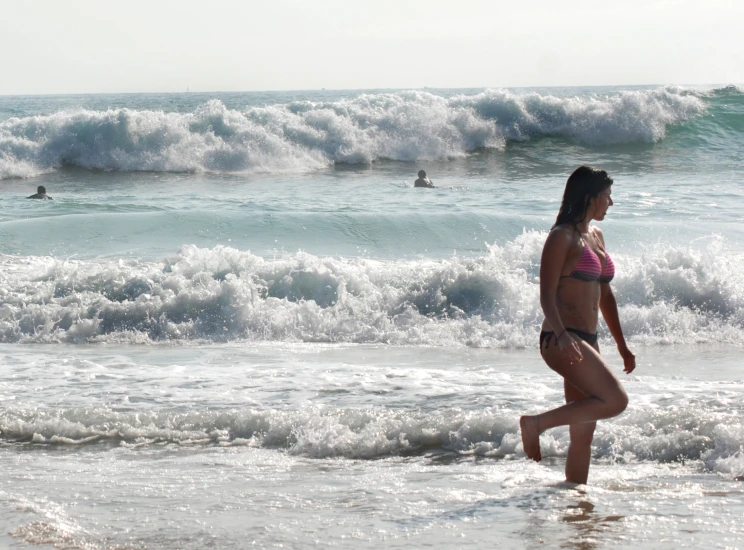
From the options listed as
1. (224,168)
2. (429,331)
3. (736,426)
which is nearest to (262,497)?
(736,426)

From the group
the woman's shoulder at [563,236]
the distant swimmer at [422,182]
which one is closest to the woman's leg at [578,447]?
the woman's shoulder at [563,236]

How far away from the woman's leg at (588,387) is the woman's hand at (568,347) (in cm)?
6

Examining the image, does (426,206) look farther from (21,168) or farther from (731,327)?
(21,168)

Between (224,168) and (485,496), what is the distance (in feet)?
70.1

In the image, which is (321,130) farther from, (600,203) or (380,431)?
(600,203)

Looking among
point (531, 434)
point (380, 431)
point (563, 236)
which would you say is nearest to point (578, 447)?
point (531, 434)

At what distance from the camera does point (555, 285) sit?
4207 mm

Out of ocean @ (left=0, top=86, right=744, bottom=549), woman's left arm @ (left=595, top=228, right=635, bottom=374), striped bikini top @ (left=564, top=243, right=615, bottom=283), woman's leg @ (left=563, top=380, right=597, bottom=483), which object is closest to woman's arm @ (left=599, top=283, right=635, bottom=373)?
woman's left arm @ (left=595, top=228, right=635, bottom=374)

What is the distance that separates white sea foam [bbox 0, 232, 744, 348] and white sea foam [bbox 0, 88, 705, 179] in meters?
14.0

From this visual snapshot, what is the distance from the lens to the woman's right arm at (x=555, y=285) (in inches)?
162

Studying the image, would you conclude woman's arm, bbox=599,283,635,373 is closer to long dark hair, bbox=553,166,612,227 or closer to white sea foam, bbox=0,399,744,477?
long dark hair, bbox=553,166,612,227

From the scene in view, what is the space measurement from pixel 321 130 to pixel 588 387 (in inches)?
943

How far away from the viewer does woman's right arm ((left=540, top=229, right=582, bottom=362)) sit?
4.12m

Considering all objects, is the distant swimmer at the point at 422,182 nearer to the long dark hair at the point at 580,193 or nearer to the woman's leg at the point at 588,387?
the long dark hair at the point at 580,193
